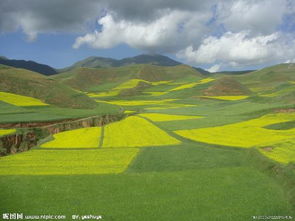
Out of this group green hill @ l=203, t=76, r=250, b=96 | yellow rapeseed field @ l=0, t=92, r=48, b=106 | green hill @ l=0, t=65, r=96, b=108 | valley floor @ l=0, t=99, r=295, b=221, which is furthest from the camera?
green hill @ l=203, t=76, r=250, b=96

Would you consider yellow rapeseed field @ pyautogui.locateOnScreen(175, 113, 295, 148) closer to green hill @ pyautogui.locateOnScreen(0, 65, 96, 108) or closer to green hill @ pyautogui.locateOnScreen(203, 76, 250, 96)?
green hill @ pyautogui.locateOnScreen(0, 65, 96, 108)

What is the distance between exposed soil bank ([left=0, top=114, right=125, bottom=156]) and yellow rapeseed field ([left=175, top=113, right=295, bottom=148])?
19.5 m

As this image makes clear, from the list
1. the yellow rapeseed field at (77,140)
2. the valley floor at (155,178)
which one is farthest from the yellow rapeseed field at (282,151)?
the yellow rapeseed field at (77,140)

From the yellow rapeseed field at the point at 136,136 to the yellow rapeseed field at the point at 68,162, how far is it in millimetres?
3435

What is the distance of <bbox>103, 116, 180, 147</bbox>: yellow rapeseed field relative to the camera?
Answer: 1340 inches

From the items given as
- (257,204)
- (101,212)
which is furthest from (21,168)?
(257,204)

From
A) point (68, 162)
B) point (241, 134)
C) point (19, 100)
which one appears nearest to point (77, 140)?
point (68, 162)

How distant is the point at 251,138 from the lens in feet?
113

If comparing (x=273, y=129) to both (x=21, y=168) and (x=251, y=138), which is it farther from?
(x=21, y=168)

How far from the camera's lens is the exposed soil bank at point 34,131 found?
36.0 meters

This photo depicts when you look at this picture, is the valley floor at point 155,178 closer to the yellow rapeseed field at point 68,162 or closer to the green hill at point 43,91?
the yellow rapeseed field at point 68,162

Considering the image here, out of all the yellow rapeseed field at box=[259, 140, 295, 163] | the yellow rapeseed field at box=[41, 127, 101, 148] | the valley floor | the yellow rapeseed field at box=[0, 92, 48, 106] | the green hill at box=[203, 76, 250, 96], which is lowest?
the valley floor

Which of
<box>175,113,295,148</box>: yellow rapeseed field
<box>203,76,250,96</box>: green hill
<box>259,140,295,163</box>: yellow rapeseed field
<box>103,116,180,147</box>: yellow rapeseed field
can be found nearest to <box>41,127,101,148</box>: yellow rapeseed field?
<box>103,116,180,147</box>: yellow rapeseed field

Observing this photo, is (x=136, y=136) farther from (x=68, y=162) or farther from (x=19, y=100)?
(x=19, y=100)
